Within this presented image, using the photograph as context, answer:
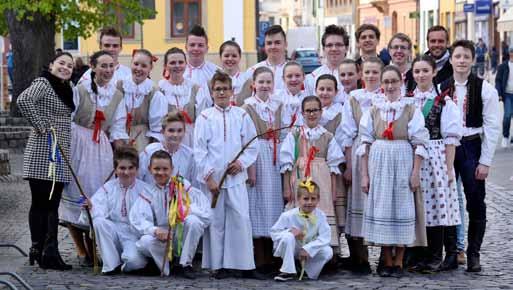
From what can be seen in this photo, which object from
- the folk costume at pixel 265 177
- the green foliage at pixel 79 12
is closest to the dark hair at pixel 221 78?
the folk costume at pixel 265 177

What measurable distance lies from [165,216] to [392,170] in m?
1.86

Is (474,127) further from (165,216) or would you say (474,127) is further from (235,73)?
(165,216)

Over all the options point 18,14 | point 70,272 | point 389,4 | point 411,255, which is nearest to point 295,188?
point 411,255

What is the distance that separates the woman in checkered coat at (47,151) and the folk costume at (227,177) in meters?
1.13

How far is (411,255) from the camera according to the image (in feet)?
38.4

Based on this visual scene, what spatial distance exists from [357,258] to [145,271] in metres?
1.74

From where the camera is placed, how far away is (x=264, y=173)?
11.6 m

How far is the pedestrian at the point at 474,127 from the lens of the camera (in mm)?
11594

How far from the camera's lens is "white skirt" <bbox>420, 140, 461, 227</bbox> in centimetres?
1134

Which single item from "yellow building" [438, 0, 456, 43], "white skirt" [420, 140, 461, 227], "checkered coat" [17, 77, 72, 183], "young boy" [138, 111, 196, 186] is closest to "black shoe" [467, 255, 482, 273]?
"white skirt" [420, 140, 461, 227]

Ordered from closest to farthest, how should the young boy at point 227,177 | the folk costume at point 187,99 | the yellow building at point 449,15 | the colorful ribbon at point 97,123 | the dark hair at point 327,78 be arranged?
the young boy at point 227,177 → the dark hair at point 327,78 → the colorful ribbon at point 97,123 → the folk costume at point 187,99 → the yellow building at point 449,15

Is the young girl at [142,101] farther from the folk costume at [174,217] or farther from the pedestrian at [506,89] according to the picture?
the pedestrian at [506,89]

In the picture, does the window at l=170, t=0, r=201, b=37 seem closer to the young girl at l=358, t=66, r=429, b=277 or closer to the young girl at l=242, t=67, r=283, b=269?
the young girl at l=242, t=67, r=283, b=269

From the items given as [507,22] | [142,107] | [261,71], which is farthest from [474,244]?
[507,22]
